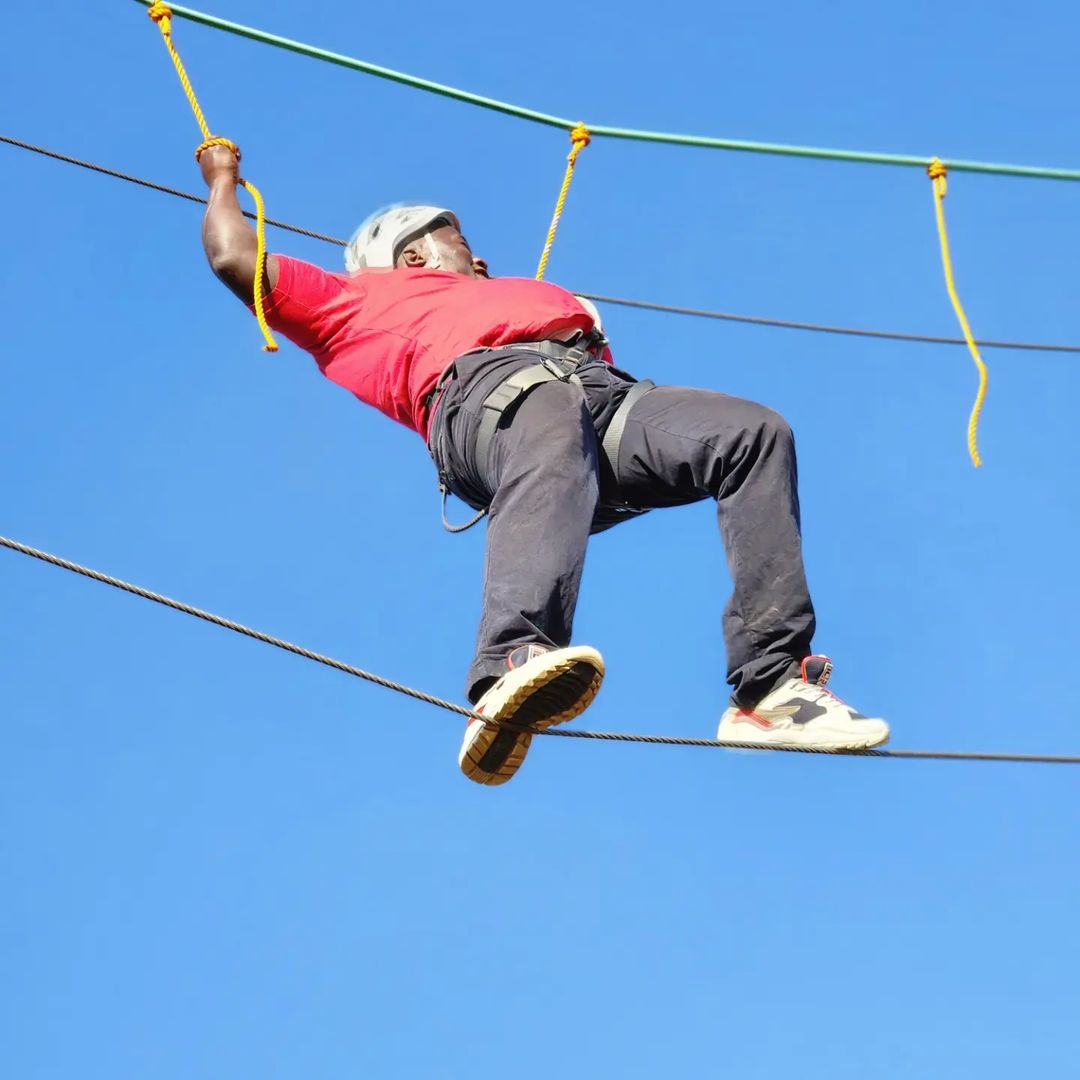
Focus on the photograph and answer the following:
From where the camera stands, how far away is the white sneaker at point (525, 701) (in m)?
4.68

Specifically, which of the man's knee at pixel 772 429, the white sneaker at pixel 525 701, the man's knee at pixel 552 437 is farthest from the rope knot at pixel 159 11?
the white sneaker at pixel 525 701

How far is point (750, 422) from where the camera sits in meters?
5.24

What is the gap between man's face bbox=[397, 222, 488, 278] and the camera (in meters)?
5.97

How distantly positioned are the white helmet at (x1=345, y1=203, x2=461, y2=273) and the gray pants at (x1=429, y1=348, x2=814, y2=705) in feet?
2.33

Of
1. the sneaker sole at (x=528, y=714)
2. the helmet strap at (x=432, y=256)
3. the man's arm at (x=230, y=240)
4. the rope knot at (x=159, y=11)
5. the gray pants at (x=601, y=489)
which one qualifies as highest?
the rope knot at (x=159, y=11)

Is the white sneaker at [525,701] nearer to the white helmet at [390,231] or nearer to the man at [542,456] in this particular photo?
the man at [542,456]

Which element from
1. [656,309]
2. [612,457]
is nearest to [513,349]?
[612,457]

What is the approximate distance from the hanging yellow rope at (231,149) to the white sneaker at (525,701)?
1126mm

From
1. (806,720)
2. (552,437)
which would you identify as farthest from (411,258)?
(806,720)

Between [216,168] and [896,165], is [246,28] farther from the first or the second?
[896,165]

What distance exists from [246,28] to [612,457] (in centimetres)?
188

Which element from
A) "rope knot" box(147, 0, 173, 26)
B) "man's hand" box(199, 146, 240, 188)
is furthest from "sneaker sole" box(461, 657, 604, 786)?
"rope knot" box(147, 0, 173, 26)

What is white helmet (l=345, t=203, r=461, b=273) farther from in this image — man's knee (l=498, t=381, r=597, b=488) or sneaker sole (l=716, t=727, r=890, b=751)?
sneaker sole (l=716, t=727, r=890, b=751)

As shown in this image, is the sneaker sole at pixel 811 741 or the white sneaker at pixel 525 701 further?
the sneaker sole at pixel 811 741
